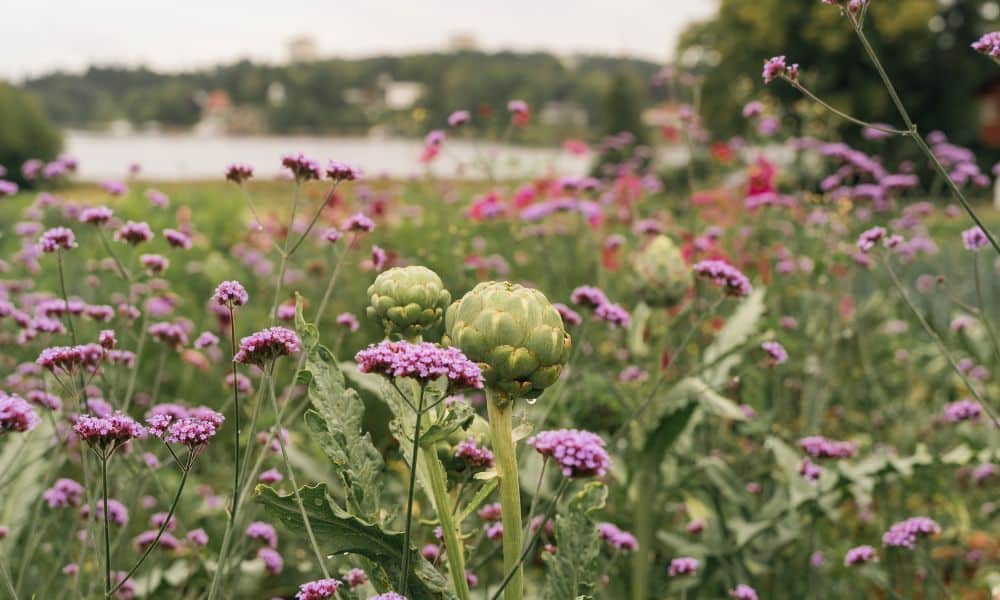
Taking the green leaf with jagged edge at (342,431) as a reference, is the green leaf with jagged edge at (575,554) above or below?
below

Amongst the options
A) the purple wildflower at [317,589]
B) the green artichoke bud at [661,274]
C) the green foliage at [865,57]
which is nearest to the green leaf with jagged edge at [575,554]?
the purple wildflower at [317,589]

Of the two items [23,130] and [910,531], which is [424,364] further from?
[23,130]

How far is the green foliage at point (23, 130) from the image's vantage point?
3453cm

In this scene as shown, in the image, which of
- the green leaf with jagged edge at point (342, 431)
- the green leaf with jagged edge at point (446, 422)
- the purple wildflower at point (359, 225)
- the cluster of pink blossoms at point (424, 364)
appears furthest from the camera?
the purple wildflower at point (359, 225)

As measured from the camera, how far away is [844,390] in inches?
169

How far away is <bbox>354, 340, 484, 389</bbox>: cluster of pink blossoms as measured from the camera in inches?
46.4

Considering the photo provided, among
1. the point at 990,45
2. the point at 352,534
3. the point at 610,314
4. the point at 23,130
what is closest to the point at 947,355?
the point at 990,45

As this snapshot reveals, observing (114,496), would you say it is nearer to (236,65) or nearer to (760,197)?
(760,197)

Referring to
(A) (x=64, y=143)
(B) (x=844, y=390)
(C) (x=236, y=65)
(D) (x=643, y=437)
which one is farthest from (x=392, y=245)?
(A) (x=64, y=143)

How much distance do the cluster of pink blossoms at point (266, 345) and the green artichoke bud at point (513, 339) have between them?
24 centimetres

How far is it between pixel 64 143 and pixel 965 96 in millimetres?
33370

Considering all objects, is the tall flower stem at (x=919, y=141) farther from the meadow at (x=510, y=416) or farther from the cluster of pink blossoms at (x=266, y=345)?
the cluster of pink blossoms at (x=266, y=345)

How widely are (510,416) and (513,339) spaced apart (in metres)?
0.16

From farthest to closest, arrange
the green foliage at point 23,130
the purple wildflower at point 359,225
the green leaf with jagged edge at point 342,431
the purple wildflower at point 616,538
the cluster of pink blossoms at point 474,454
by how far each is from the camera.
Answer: the green foliage at point 23,130 → the purple wildflower at point 616,538 → the purple wildflower at point 359,225 → the cluster of pink blossoms at point 474,454 → the green leaf with jagged edge at point 342,431
